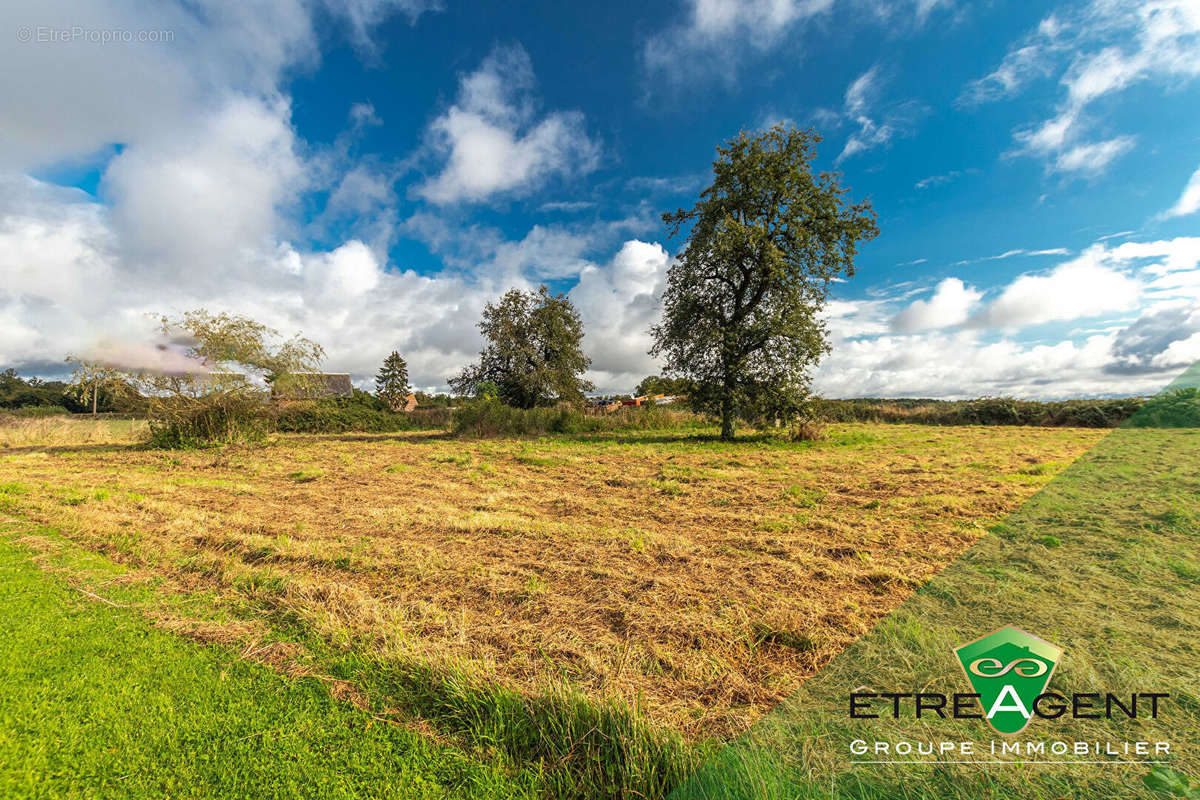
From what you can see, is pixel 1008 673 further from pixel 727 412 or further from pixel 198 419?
pixel 198 419

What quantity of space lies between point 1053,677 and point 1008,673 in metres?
0.19

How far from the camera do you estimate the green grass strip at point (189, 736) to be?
1887 millimetres

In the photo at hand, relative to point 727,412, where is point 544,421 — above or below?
below

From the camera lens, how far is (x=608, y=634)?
3.14m

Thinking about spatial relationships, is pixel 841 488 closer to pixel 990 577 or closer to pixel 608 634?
pixel 990 577

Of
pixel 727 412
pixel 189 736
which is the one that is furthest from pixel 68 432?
pixel 727 412

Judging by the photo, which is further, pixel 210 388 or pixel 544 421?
pixel 544 421

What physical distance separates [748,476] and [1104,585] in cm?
639

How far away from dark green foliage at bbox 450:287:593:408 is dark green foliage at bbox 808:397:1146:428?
62.4 ft

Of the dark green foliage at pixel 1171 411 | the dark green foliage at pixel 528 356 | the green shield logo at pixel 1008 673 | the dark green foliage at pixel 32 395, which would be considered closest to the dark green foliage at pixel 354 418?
the dark green foliage at pixel 528 356

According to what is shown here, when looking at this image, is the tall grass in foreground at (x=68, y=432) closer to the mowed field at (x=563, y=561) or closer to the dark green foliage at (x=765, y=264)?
the mowed field at (x=563, y=561)

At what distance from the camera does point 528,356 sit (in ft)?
111

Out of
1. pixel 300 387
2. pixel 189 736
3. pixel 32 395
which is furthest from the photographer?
pixel 32 395

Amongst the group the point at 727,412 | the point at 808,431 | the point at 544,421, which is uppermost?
the point at 727,412
